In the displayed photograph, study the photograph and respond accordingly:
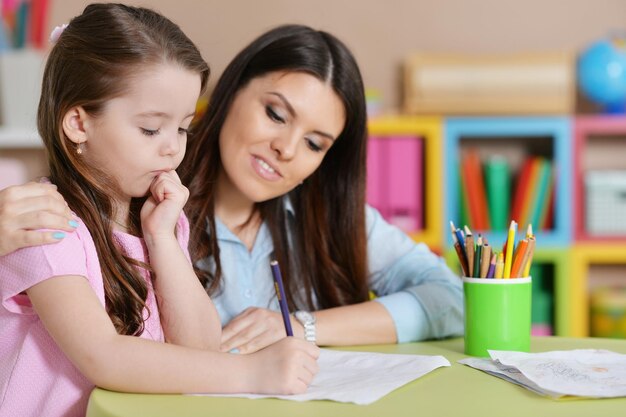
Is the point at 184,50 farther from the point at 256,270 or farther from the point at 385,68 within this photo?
the point at 385,68

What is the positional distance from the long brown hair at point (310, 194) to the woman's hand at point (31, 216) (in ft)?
1.76

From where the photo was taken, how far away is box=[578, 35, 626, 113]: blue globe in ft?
9.72

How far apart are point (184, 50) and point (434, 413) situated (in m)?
0.56

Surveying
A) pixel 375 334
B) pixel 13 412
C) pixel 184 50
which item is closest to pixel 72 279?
pixel 13 412

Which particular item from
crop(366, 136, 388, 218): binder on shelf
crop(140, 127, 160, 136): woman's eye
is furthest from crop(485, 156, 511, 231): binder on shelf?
crop(140, 127, 160, 136): woman's eye

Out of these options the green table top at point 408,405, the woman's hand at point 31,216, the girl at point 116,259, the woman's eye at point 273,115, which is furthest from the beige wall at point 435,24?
the green table top at point 408,405

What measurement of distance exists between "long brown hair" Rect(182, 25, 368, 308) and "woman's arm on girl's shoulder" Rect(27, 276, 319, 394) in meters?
0.60

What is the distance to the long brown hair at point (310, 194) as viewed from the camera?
1.60 metres

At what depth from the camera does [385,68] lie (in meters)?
3.21

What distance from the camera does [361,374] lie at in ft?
3.54

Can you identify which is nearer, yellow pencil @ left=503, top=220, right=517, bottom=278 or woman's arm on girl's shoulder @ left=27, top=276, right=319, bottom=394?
woman's arm on girl's shoulder @ left=27, top=276, right=319, bottom=394

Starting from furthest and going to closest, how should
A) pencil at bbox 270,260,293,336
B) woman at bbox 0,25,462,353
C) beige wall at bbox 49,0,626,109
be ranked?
beige wall at bbox 49,0,626,109 < woman at bbox 0,25,462,353 < pencil at bbox 270,260,293,336

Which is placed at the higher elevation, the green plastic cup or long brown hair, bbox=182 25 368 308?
long brown hair, bbox=182 25 368 308

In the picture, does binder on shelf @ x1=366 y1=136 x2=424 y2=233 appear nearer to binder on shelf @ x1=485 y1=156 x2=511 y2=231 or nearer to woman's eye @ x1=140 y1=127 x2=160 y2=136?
binder on shelf @ x1=485 y1=156 x2=511 y2=231
